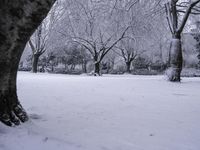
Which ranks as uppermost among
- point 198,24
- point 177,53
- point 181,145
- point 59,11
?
point 59,11

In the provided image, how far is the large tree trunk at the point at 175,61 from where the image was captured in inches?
622

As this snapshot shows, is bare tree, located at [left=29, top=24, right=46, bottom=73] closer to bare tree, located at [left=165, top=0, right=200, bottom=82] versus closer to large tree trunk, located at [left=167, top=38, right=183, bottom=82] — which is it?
bare tree, located at [left=165, top=0, right=200, bottom=82]

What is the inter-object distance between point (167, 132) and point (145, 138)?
1.62 feet

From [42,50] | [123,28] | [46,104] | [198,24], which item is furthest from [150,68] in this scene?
[46,104]

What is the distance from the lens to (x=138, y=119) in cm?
471

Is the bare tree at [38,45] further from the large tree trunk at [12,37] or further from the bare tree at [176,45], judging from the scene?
the large tree trunk at [12,37]

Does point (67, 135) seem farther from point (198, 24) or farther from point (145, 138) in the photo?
point (198, 24)

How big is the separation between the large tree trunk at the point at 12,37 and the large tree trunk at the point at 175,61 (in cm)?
1317

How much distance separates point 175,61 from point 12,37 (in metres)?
13.8

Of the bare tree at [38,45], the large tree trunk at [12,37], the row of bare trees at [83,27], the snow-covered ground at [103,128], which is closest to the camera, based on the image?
the snow-covered ground at [103,128]

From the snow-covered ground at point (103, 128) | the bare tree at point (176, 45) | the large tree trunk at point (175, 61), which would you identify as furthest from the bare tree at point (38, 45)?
the snow-covered ground at point (103, 128)

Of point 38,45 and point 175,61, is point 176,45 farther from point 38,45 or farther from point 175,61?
point 38,45

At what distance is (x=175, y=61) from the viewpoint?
52.5ft

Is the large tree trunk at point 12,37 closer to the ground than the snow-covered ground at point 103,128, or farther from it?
farther from it
